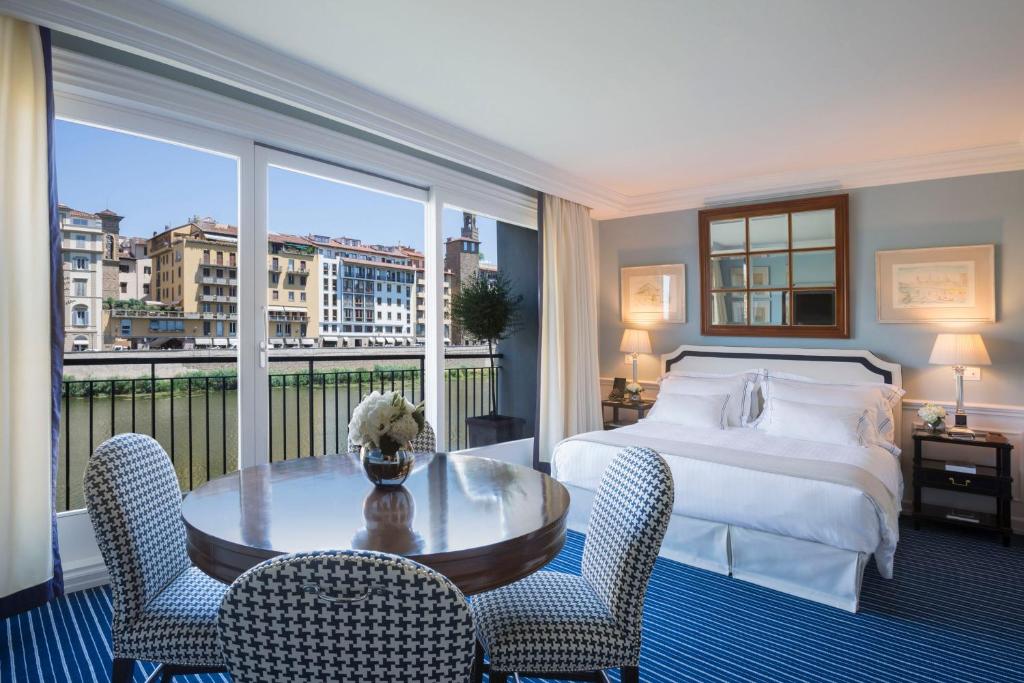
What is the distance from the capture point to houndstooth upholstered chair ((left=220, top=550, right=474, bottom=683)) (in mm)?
898

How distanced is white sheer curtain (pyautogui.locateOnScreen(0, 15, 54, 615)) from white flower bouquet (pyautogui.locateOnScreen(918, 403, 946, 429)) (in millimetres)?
4925

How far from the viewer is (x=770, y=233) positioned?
4.86m

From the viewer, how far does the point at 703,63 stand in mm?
2846

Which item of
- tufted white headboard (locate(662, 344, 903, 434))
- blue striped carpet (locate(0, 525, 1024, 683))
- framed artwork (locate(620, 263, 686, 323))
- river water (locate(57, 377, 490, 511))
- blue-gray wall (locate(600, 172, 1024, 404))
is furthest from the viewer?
framed artwork (locate(620, 263, 686, 323))

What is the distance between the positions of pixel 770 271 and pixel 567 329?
5.75ft

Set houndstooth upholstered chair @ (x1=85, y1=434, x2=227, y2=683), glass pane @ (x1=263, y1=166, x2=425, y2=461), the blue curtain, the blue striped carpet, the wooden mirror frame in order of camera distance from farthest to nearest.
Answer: the wooden mirror frame → glass pane @ (x1=263, y1=166, x2=425, y2=461) → the blue curtain → the blue striped carpet → houndstooth upholstered chair @ (x1=85, y1=434, x2=227, y2=683)

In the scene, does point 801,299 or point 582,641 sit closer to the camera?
point 582,641

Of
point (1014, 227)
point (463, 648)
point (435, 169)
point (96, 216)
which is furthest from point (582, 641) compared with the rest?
point (1014, 227)

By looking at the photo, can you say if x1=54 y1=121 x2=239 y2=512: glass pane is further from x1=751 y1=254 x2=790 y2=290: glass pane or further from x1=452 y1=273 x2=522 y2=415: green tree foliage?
x1=751 y1=254 x2=790 y2=290: glass pane

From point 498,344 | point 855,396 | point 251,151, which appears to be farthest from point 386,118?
point 855,396

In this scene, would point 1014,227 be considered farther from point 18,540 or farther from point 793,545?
point 18,540

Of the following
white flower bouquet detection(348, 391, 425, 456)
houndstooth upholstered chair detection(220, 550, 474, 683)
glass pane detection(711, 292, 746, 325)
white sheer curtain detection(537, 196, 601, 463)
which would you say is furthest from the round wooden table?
glass pane detection(711, 292, 746, 325)

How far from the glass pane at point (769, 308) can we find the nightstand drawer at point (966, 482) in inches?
59.0

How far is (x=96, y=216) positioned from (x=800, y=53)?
3.49m
